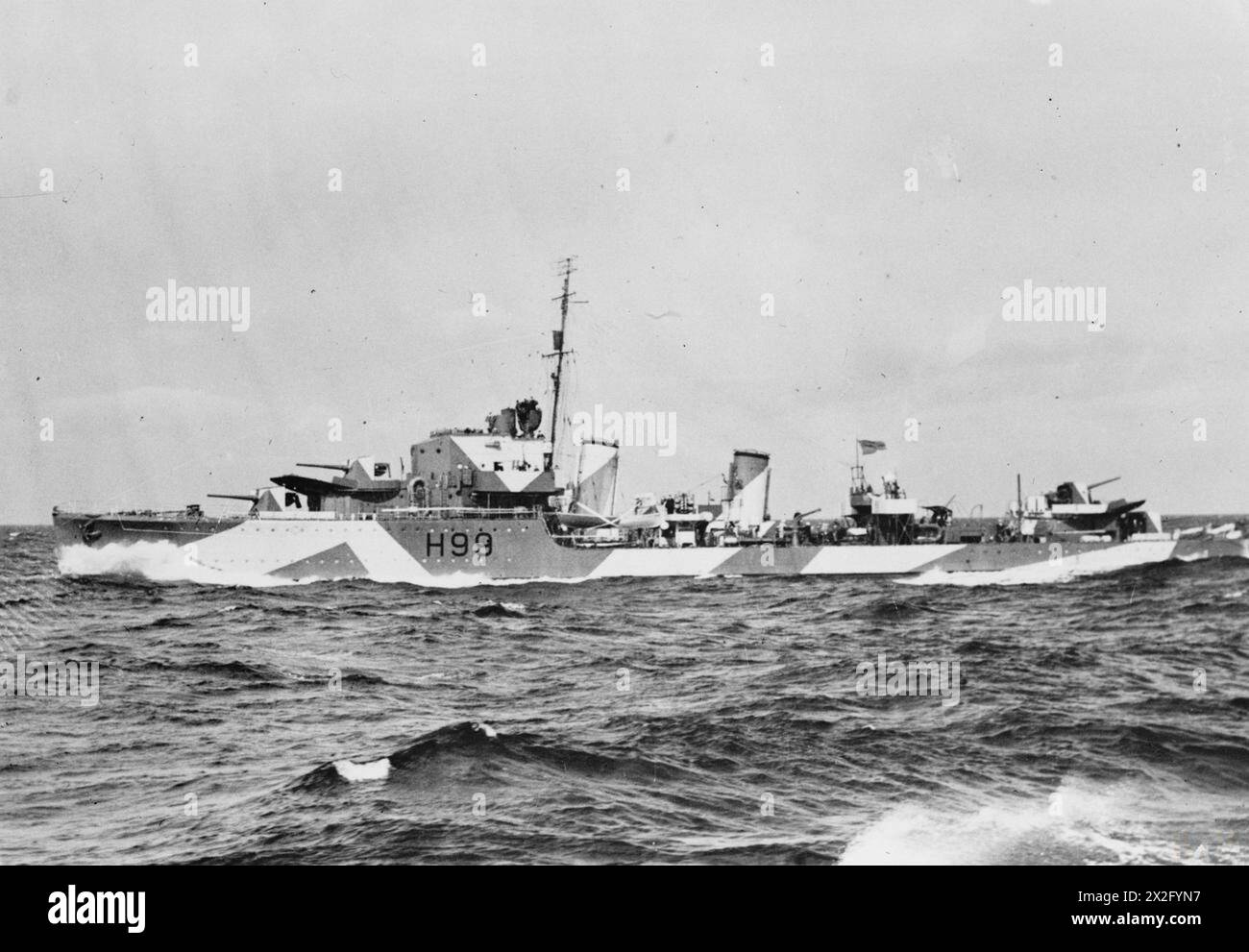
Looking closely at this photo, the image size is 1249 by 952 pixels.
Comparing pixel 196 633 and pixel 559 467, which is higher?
pixel 559 467

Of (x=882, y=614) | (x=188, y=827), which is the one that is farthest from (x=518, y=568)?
(x=188, y=827)

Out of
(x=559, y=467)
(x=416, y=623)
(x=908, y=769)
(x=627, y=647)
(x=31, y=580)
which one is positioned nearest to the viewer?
(x=908, y=769)

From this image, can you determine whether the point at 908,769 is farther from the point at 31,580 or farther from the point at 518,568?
the point at 31,580

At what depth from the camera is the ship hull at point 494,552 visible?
25.6 meters

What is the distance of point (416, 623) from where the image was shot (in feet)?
57.2

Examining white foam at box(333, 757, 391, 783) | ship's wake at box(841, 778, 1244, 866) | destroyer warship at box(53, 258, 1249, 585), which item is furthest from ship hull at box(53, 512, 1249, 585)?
ship's wake at box(841, 778, 1244, 866)

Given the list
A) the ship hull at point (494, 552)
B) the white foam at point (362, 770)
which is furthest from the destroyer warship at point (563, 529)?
the white foam at point (362, 770)

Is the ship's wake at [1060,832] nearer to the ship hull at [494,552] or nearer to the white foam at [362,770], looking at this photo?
the white foam at [362,770]

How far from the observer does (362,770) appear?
22.8ft

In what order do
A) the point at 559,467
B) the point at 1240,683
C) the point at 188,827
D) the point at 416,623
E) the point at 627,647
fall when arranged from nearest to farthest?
the point at 188,827, the point at 1240,683, the point at 627,647, the point at 416,623, the point at 559,467

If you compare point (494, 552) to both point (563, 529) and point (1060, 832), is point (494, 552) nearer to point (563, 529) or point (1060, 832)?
point (563, 529)

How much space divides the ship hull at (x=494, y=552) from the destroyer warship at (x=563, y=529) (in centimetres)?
4
